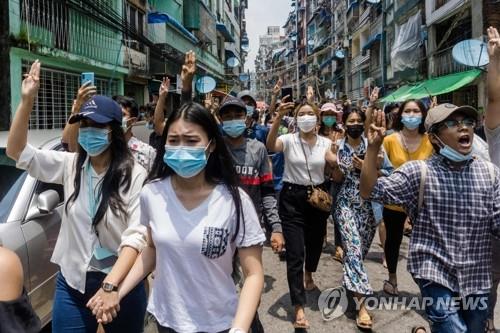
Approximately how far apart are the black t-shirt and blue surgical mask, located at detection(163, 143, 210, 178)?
933 mm

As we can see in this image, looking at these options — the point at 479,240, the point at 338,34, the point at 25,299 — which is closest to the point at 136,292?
the point at 25,299

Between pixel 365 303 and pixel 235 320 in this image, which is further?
pixel 365 303

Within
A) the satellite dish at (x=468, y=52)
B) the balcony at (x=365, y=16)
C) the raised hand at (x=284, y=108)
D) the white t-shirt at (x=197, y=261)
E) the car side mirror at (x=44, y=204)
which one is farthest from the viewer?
the balcony at (x=365, y=16)

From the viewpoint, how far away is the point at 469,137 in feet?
8.04

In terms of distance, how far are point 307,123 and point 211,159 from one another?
2.30 metres

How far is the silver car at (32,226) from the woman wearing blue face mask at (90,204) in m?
0.75

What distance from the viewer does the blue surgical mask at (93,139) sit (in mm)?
2519

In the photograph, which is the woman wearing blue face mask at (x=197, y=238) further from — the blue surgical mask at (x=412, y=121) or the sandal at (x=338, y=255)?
the sandal at (x=338, y=255)

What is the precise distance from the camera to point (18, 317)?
1.07 metres

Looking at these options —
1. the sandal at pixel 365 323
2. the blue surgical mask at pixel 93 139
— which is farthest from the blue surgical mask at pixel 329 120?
the blue surgical mask at pixel 93 139

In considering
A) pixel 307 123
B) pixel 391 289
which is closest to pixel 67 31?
pixel 307 123

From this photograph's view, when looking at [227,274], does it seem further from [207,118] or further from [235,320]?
[207,118]

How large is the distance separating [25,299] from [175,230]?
804 millimetres

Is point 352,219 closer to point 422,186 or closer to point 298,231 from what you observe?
point 298,231
